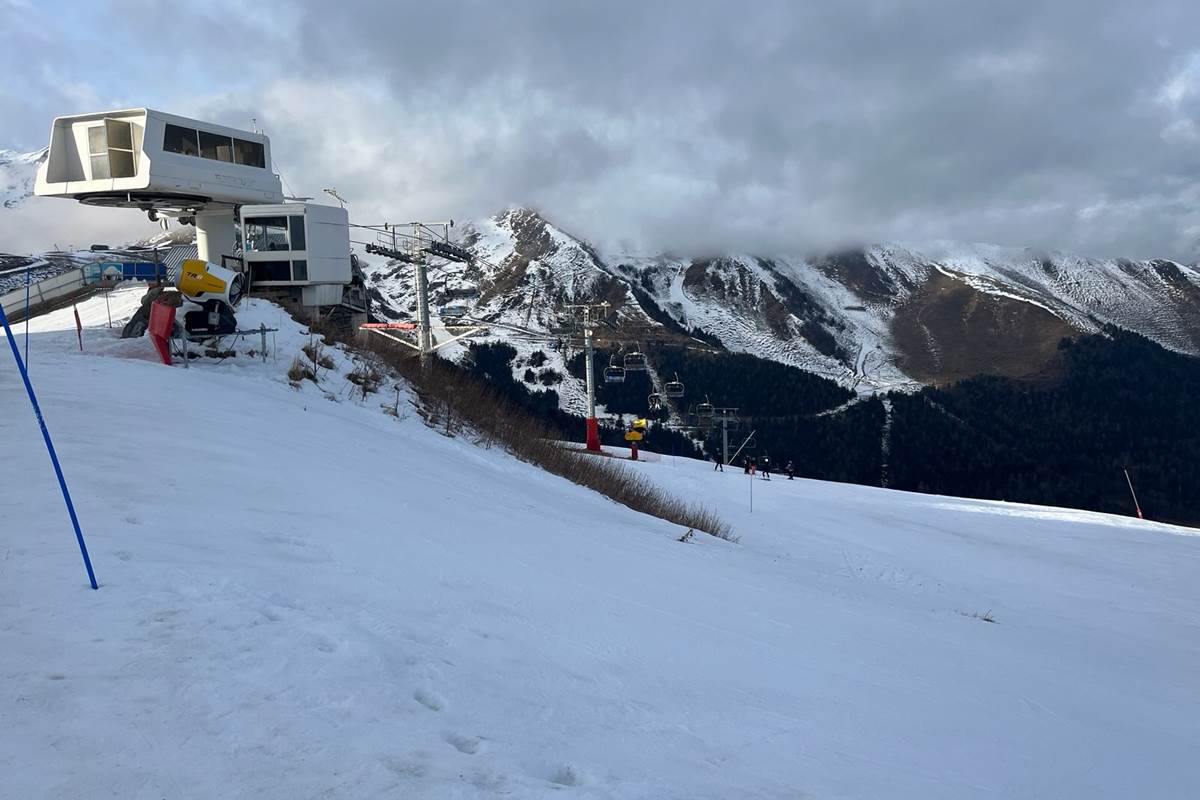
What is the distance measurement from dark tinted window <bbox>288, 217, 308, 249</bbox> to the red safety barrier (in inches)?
438

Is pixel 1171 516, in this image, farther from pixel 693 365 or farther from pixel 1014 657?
pixel 1014 657

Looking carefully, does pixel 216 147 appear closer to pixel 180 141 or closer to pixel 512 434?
pixel 180 141

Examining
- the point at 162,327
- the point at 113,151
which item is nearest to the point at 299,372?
the point at 162,327

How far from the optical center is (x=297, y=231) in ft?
88.7

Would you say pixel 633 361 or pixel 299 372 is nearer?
pixel 299 372

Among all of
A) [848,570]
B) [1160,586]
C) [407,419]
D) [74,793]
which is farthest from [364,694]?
[1160,586]

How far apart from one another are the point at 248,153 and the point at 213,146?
158 cm

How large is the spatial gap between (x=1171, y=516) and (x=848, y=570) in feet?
520

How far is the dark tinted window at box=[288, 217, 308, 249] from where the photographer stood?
1061 inches

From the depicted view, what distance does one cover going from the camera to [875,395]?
176125 mm

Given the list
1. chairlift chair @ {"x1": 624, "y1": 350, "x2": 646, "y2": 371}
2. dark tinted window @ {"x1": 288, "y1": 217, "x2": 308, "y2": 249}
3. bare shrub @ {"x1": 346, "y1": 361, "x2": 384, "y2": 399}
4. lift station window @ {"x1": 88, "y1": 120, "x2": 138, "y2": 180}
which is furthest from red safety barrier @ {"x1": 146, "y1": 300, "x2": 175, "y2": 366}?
chairlift chair @ {"x1": 624, "y1": 350, "x2": 646, "y2": 371}

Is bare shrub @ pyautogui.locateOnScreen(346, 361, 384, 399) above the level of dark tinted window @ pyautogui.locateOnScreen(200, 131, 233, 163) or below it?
below

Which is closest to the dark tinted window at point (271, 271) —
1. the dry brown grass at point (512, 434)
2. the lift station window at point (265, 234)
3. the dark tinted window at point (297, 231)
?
the lift station window at point (265, 234)

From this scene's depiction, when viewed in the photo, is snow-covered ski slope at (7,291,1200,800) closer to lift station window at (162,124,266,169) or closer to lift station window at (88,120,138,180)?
lift station window at (88,120,138,180)
